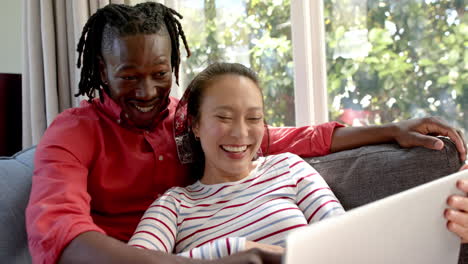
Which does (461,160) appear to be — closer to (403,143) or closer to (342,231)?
(403,143)

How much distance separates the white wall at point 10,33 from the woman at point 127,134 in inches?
49.2

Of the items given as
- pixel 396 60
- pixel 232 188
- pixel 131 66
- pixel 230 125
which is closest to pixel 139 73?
pixel 131 66

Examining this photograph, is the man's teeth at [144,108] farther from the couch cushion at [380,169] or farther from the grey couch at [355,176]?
the couch cushion at [380,169]

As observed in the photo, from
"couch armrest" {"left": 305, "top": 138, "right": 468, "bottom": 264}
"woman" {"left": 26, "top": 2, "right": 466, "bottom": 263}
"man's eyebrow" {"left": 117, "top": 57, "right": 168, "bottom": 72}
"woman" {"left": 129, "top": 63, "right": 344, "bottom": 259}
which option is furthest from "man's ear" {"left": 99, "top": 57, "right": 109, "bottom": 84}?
"couch armrest" {"left": 305, "top": 138, "right": 468, "bottom": 264}

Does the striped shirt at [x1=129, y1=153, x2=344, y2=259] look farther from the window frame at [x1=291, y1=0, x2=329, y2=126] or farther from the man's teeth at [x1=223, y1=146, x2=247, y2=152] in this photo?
the window frame at [x1=291, y1=0, x2=329, y2=126]

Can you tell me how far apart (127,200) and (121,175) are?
0.23 ft

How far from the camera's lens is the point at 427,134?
A: 127cm

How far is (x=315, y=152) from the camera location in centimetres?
144

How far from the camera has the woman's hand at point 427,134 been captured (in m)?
1.20

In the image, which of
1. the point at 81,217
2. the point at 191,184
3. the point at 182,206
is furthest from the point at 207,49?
the point at 81,217

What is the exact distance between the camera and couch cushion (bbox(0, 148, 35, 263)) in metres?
1.16

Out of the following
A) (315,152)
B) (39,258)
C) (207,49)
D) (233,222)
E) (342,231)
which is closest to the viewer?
(342,231)

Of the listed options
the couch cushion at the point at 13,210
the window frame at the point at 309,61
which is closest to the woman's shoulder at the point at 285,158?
the couch cushion at the point at 13,210

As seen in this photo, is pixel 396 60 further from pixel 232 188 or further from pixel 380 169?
pixel 232 188
